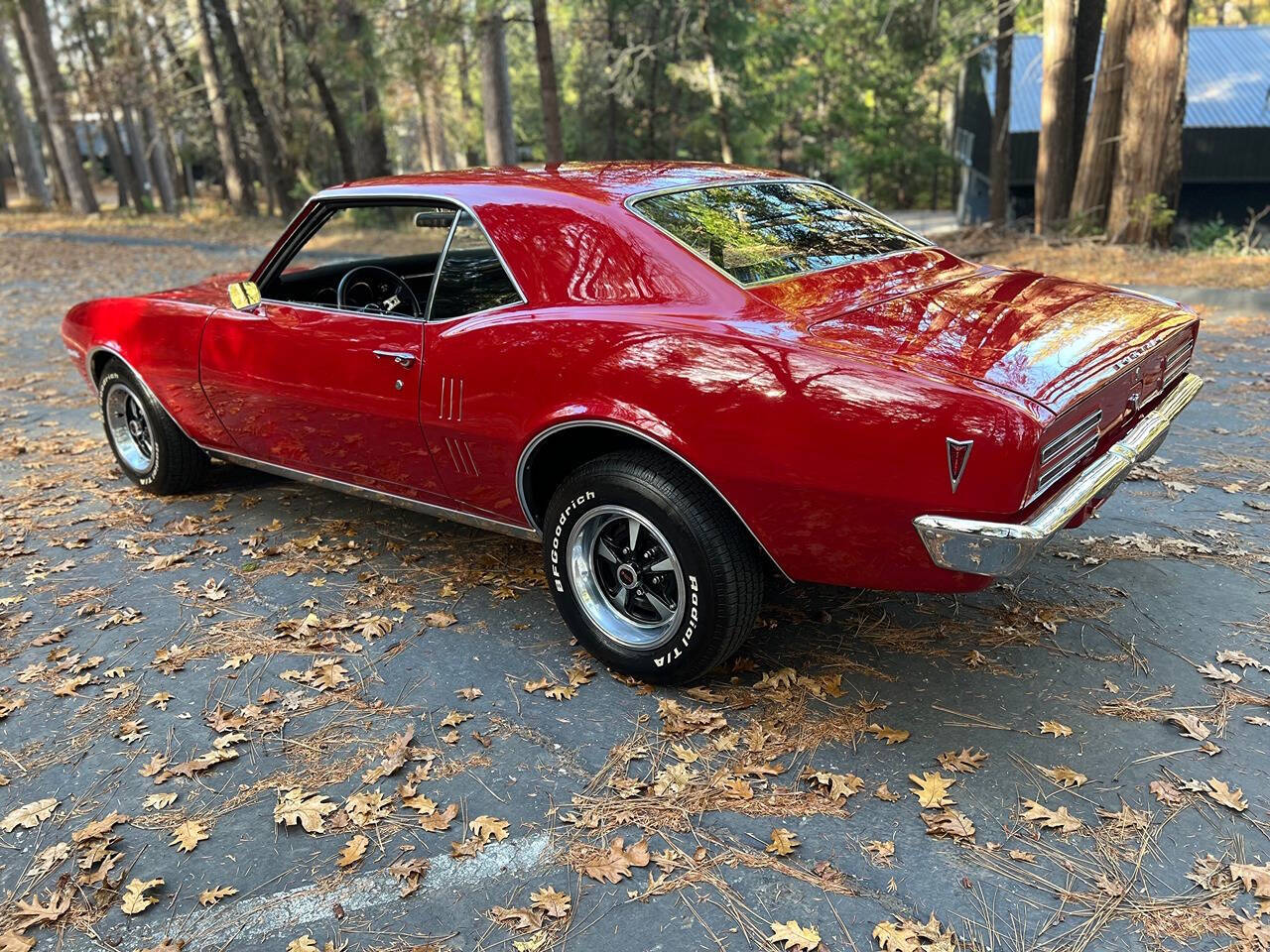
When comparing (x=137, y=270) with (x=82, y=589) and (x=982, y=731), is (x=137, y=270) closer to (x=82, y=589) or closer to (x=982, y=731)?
(x=82, y=589)

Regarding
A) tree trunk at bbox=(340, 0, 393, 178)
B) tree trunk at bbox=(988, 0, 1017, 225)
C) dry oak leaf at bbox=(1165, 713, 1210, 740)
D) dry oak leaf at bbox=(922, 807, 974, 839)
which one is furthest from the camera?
tree trunk at bbox=(988, 0, 1017, 225)

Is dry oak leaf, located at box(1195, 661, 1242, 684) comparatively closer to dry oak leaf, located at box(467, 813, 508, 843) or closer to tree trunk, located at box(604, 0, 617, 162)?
dry oak leaf, located at box(467, 813, 508, 843)

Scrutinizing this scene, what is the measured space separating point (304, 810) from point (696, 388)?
5.63 feet

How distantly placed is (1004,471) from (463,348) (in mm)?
1926

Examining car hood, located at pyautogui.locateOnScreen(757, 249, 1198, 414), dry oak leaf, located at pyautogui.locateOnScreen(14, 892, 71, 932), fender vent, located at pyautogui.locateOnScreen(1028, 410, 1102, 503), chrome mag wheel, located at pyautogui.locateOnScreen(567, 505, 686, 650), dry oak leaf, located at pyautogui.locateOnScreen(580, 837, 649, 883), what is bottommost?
dry oak leaf, located at pyautogui.locateOnScreen(580, 837, 649, 883)

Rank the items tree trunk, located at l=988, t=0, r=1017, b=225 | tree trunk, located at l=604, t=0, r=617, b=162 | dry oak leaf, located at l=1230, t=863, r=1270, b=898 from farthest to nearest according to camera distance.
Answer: tree trunk, located at l=604, t=0, r=617, b=162, tree trunk, located at l=988, t=0, r=1017, b=225, dry oak leaf, located at l=1230, t=863, r=1270, b=898

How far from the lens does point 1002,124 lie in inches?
782

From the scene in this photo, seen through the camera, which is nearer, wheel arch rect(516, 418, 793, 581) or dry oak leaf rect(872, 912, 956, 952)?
dry oak leaf rect(872, 912, 956, 952)

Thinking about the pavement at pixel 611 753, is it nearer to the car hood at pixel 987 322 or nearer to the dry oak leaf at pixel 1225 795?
the dry oak leaf at pixel 1225 795

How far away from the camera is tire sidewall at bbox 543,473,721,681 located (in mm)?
3070

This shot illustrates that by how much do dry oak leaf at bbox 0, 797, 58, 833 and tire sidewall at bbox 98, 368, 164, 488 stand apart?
2588mm

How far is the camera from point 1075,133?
13.8 meters

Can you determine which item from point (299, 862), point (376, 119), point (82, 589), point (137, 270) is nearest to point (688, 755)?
point (299, 862)

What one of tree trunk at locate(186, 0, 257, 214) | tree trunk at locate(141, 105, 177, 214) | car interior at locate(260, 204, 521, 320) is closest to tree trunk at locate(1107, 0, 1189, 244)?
car interior at locate(260, 204, 521, 320)
